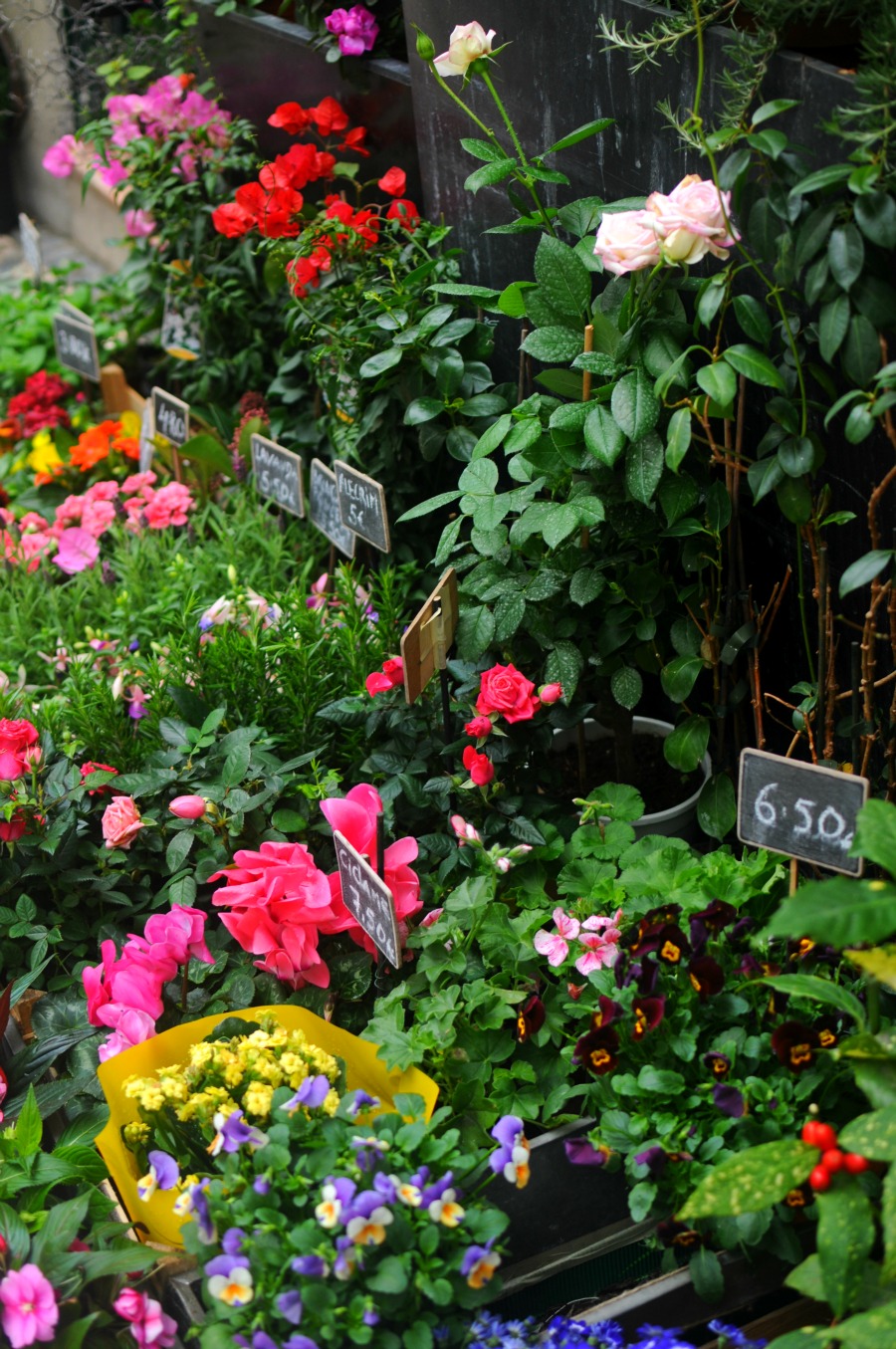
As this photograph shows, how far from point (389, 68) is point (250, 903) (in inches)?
71.7

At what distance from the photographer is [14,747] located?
1.84m

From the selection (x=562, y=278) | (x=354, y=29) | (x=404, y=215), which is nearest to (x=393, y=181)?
(x=404, y=215)

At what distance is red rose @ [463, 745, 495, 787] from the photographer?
5.69 ft

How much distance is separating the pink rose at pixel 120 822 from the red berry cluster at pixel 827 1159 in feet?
3.21

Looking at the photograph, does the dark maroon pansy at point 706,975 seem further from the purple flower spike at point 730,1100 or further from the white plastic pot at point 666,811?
the white plastic pot at point 666,811

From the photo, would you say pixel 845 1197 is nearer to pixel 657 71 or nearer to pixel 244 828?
pixel 244 828

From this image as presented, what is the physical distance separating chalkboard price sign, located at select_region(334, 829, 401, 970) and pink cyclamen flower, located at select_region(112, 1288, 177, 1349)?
17.8 inches

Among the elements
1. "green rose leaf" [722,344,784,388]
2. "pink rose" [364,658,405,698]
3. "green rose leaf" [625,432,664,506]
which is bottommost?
"pink rose" [364,658,405,698]

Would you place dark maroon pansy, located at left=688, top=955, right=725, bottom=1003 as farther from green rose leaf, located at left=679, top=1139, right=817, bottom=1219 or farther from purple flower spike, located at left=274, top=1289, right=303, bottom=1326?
purple flower spike, located at left=274, top=1289, right=303, bottom=1326

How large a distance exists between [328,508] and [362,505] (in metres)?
0.27

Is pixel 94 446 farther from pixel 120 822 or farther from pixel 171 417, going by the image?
pixel 120 822

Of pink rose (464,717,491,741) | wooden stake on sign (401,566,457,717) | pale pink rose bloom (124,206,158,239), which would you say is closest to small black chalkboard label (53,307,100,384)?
pale pink rose bloom (124,206,158,239)

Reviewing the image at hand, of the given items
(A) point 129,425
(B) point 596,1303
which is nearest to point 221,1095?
(B) point 596,1303

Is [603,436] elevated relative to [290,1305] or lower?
elevated
